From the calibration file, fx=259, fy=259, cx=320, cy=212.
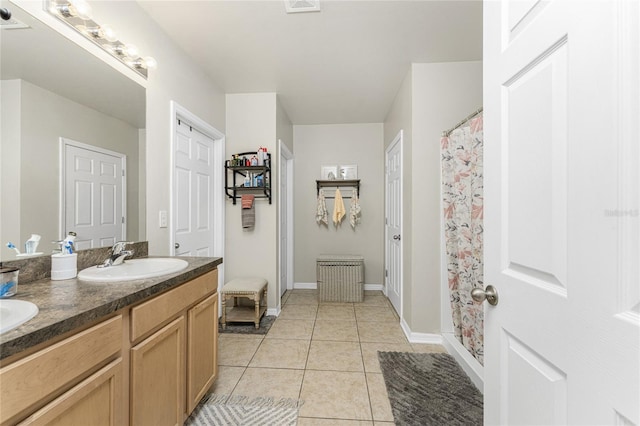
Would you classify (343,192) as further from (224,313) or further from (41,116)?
(41,116)

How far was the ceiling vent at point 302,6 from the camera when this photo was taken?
5.48 ft

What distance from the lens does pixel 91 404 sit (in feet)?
2.71

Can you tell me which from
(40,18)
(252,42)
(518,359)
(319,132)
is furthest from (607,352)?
(319,132)

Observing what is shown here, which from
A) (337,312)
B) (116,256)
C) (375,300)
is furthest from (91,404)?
(375,300)

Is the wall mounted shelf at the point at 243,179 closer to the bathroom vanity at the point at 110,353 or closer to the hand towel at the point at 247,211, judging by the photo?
the hand towel at the point at 247,211

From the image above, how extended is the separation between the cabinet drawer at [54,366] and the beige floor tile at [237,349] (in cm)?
132

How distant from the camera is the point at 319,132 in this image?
3.99m

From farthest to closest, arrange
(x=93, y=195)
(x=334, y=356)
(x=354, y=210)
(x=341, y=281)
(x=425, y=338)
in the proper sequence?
→ (x=354, y=210), (x=341, y=281), (x=425, y=338), (x=334, y=356), (x=93, y=195)

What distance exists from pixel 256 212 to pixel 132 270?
159cm

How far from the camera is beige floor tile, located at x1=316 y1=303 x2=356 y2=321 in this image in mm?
2930

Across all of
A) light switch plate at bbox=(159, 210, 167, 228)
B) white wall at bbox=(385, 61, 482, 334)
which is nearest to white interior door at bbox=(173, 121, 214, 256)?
light switch plate at bbox=(159, 210, 167, 228)

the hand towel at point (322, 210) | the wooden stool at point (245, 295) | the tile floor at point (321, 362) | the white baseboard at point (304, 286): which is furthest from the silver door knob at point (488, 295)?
the white baseboard at point (304, 286)

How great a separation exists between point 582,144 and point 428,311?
2154 millimetres

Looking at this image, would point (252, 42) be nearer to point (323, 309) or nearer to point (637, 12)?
point (637, 12)
